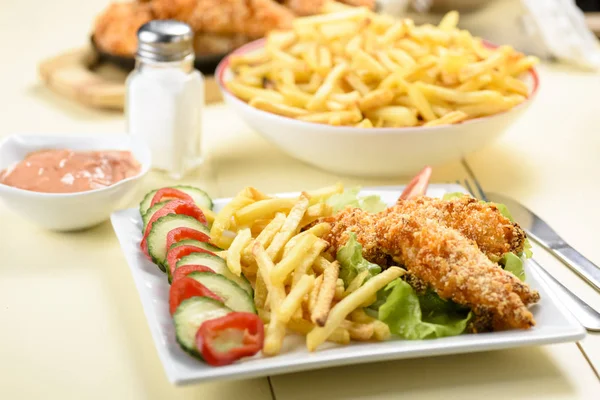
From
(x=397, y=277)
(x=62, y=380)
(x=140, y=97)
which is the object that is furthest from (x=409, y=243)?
(x=140, y=97)

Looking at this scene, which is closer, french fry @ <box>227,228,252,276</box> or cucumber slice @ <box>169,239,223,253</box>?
french fry @ <box>227,228,252,276</box>

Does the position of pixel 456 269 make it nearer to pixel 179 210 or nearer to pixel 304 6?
pixel 179 210

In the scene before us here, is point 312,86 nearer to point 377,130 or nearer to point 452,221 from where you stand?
point 377,130

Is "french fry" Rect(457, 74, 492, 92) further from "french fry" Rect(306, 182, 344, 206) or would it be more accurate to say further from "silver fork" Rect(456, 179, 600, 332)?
"silver fork" Rect(456, 179, 600, 332)

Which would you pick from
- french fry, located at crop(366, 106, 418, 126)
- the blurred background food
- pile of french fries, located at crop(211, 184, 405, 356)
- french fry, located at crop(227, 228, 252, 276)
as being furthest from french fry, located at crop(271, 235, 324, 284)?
the blurred background food

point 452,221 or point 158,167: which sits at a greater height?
point 452,221
